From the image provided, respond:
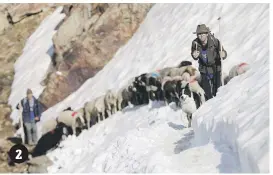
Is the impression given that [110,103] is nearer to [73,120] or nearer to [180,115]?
[73,120]

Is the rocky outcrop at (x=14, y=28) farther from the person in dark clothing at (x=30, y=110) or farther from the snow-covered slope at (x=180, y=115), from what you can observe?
the person in dark clothing at (x=30, y=110)

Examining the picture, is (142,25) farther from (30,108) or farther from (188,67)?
(188,67)

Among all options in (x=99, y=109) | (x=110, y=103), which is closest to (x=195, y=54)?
(x=110, y=103)

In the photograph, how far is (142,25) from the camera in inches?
939

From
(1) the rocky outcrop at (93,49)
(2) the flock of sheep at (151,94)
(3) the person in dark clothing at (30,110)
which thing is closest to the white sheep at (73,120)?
(2) the flock of sheep at (151,94)

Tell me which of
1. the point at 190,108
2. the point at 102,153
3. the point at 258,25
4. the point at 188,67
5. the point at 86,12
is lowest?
the point at 102,153

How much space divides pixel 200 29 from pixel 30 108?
741 cm

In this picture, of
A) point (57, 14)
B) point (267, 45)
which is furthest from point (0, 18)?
point (267, 45)

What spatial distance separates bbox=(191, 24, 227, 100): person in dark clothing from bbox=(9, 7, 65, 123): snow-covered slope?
40.4ft

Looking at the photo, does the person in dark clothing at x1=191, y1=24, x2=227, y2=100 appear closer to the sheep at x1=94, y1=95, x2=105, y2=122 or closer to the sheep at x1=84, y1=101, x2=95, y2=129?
the sheep at x1=94, y1=95, x2=105, y2=122

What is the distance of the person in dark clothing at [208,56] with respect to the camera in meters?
10.8

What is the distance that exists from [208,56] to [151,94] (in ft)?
14.1

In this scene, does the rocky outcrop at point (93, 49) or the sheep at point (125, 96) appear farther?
the rocky outcrop at point (93, 49)

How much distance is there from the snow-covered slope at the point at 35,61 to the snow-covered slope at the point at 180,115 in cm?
348
